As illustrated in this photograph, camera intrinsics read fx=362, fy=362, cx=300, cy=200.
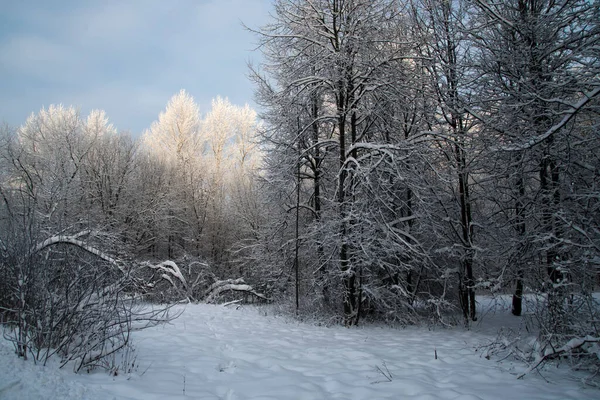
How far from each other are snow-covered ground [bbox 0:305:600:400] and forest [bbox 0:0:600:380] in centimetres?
41

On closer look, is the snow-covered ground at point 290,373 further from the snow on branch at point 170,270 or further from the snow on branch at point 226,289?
the snow on branch at point 226,289

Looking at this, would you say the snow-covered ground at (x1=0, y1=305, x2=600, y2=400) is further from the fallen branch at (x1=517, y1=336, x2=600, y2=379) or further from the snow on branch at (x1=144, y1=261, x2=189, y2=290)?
the snow on branch at (x1=144, y1=261, x2=189, y2=290)

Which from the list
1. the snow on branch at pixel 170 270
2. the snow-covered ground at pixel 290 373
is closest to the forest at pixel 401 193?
the snow on branch at pixel 170 270

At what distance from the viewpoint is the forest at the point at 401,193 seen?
4.22m

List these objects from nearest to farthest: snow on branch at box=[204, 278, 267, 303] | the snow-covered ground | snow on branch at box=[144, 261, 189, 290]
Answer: the snow-covered ground < snow on branch at box=[144, 261, 189, 290] < snow on branch at box=[204, 278, 267, 303]

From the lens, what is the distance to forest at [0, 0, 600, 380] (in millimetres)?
4219

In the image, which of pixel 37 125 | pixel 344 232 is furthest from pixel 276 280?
pixel 37 125

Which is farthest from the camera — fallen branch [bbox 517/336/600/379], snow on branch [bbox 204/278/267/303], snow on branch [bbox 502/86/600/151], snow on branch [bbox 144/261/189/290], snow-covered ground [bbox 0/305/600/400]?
snow on branch [bbox 204/278/267/303]

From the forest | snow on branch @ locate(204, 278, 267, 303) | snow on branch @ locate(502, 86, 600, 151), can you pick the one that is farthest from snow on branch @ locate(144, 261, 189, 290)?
snow on branch @ locate(502, 86, 600, 151)

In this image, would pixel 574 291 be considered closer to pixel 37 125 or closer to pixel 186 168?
pixel 186 168

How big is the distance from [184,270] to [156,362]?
37.8ft

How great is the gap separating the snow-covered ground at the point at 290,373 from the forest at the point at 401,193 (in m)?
0.41

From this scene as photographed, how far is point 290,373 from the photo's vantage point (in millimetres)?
4266

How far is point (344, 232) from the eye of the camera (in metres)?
8.44
